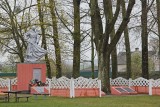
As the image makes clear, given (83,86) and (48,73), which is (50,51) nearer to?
(48,73)

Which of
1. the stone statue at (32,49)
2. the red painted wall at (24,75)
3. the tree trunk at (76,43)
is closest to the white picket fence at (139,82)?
the tree trunk at (76,43)

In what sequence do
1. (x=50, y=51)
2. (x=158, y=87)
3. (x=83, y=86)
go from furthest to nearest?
(x=50, y=51)
(x=158, y=87)
(x=83, y=86)

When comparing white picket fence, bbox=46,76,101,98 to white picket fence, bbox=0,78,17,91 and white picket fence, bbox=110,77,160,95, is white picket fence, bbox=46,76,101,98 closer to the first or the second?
white picket fence, bbox=110,77,160,95

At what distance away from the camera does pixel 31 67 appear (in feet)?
94.1

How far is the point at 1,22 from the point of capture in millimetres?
32344

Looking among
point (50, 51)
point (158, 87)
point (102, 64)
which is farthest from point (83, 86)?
point (50, 51)

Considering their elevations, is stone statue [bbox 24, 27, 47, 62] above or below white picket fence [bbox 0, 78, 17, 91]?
above

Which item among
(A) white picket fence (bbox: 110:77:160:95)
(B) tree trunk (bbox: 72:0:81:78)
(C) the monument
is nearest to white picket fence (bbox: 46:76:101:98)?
(A) white picket fence (bbox: 110:77:160:95)

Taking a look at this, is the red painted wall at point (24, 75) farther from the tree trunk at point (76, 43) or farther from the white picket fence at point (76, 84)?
the white picket fence at point (76, 84)

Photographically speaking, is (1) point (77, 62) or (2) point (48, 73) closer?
(1) point (77, 62)

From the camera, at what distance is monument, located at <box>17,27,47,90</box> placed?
93.2 ft

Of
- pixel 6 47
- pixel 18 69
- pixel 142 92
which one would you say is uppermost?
pixel 6 47

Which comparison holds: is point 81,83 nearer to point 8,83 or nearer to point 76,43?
point 76,43

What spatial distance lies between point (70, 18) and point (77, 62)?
6.11 metres
